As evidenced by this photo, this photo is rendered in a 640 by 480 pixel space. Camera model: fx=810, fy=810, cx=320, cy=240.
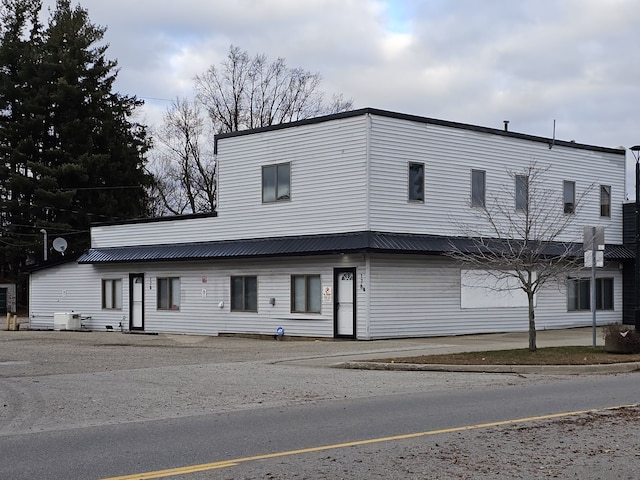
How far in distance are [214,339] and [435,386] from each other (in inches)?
571

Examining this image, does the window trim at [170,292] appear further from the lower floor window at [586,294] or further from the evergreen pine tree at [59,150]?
the evergreen pine tree at [59,150]

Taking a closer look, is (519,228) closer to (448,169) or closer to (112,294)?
(448,169)

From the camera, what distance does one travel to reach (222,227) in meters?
30.0

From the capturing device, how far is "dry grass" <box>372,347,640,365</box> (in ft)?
58.3

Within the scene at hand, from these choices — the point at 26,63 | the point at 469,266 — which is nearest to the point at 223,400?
the point at 469,266

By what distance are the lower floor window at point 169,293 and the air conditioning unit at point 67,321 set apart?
4746mm

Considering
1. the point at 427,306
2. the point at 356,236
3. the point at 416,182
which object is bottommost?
the point at 427,306

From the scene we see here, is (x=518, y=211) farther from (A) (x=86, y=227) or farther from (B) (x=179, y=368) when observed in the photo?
(A) (x=86, y=227)

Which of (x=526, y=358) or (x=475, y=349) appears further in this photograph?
(x=475, y=349)

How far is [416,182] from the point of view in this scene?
88.9 feet

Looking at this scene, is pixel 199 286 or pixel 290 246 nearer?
pixel 290 246

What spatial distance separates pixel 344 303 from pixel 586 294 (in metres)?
11.4

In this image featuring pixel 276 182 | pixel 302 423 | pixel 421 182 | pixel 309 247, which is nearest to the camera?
pixel 302 423

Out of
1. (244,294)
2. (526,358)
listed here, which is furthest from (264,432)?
(244,294)
